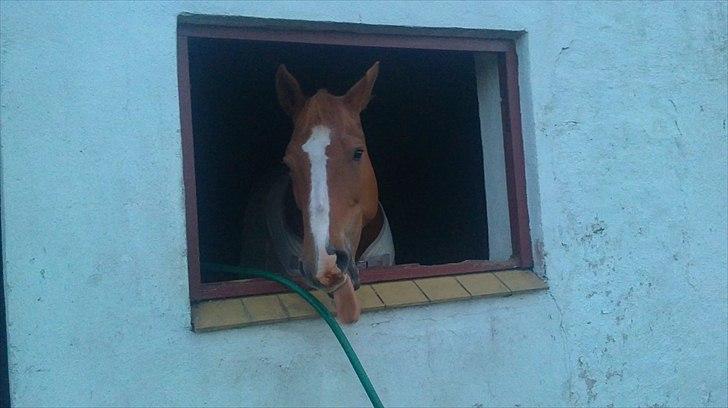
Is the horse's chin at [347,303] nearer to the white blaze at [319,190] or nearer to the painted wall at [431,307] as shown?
the white blaze at [319,190]

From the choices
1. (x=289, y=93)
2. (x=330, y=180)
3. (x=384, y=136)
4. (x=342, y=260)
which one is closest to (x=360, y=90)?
(x=289, y=93)

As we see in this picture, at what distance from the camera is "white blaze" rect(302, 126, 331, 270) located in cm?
218

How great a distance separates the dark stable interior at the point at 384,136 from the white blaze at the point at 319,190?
1.18 m

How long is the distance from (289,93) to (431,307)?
1084 millimetres

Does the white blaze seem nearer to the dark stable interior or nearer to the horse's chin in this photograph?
the horse's chin

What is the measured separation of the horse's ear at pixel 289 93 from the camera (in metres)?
2.78

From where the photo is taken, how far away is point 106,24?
7.49 ft

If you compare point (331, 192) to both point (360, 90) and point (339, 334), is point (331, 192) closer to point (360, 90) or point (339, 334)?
point (339, 334)

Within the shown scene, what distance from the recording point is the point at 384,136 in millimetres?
5184

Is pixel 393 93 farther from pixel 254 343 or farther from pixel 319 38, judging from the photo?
pixel 254 343

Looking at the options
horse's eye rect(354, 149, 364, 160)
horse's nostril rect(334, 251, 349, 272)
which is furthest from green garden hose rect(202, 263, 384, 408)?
horse's eye rect(354, 149, 364, 160)

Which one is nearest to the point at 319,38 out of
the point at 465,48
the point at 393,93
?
the point at 465,48

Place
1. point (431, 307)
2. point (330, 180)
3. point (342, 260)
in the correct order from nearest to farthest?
point (342, 260)
point (330, 180)
point (431, 307)

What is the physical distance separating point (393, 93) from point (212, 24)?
2172 mm
